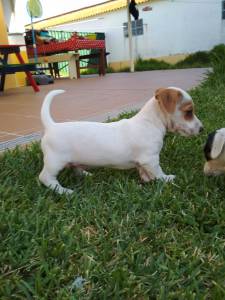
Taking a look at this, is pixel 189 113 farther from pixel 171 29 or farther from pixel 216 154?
pixel 171 29

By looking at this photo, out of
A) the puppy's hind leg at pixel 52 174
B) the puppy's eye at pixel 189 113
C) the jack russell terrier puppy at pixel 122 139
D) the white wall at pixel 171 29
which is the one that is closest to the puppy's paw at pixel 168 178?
the jack russell terrier puppy at pixel 122 139

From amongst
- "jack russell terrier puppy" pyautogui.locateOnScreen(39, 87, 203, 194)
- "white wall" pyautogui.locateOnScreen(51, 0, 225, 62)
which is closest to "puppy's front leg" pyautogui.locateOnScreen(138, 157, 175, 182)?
"jack russell terrier puppy" pyautogui.locateOnScreen(39, 87, 203, 194)

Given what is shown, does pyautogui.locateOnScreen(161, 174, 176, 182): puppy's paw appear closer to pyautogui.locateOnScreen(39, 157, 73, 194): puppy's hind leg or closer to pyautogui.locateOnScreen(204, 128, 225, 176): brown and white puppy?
pyautogui.locateOnScreen(204, 128, 225, 176): brown and white puppy

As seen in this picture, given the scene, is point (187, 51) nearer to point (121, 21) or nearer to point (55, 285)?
point (121, 21)

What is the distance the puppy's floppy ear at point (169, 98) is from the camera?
2.45 m

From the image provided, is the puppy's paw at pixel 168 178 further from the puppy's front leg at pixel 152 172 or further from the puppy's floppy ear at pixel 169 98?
the puppy's floppy ear at pixel 169 98

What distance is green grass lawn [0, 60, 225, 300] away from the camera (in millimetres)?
1483

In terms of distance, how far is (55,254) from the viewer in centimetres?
165

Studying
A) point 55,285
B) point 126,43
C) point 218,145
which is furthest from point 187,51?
point 55,285

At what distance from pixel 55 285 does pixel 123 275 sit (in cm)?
29

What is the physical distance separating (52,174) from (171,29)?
17.4 m

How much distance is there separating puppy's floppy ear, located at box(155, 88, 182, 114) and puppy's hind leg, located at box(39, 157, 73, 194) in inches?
32.2

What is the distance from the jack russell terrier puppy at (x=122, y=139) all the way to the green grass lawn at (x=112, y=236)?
0.47 ft

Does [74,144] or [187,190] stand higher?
[74,144]
